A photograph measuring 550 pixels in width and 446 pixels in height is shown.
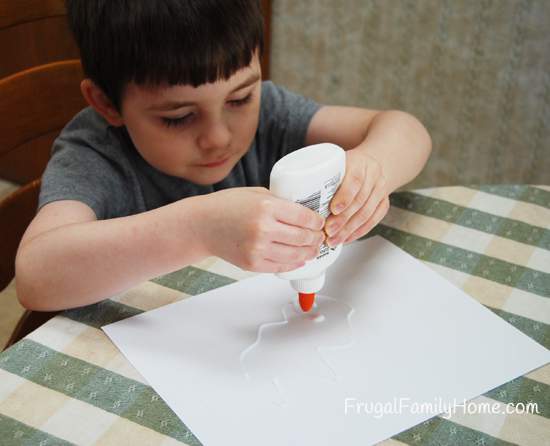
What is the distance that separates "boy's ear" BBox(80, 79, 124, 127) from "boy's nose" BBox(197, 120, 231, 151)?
12 centimetres

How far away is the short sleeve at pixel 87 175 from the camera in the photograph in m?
0.75

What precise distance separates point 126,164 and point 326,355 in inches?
16.3

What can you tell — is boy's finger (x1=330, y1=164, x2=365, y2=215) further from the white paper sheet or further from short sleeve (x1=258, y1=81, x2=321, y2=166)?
short sleeve (x1=258, y1=81, x2=321, y2=166)

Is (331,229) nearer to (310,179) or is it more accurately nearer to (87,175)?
(310,179)

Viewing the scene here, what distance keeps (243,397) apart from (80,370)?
0.15 meters

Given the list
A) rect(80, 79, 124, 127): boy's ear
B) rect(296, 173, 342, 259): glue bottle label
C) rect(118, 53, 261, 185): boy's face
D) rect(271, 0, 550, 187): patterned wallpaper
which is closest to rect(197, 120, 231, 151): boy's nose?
rect(118, 53, 261, 185): boy's face

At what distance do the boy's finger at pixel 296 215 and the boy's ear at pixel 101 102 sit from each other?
0.35 metres

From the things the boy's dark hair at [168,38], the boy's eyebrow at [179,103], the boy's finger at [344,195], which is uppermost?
the boy's dark hair at [168,38]

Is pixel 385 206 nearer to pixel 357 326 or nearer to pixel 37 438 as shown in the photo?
pixel 357 326

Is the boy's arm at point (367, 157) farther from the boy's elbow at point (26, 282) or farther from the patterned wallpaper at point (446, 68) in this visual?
the patterned wallpaper at point (446, 68)

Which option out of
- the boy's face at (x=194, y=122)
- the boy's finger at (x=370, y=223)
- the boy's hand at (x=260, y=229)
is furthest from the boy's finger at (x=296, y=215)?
the boy's face at (x=194, y=122)

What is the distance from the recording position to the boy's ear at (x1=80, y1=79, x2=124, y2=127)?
2.62 ft

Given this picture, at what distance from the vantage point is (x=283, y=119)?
983 mm

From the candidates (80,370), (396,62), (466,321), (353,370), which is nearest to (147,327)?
(80,370)
